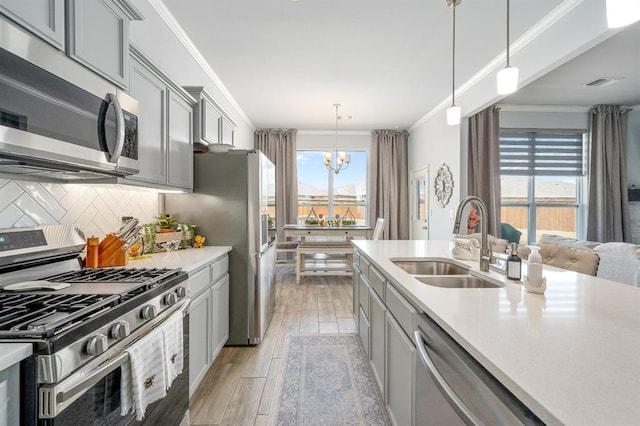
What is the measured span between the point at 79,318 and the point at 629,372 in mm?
1433

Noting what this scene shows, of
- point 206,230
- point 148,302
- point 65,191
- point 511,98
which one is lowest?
point 148,302

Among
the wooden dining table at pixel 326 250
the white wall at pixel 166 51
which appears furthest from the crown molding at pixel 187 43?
the wooden dining table at pixel 326 250

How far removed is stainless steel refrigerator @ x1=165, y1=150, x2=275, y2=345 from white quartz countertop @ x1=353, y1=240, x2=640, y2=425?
168cm

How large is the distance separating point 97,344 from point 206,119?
2.43m

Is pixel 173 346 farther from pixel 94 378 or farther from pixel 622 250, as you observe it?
pixel 622 250

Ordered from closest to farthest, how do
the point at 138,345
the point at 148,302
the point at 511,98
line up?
the point at 138,345 < the point at 148,302 < the point at 511,98

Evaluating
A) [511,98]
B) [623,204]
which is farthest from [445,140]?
[623,204]

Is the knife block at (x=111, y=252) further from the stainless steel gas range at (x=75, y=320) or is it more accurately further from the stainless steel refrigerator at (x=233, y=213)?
the stainless steel refrigerator at (x=233, y=213)

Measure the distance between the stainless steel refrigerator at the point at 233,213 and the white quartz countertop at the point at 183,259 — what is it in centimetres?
18

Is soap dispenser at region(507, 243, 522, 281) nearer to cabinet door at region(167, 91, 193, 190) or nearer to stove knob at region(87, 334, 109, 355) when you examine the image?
stove knob at region(87, 334, 109, 355)

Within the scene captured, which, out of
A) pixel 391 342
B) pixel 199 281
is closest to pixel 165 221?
pixel 199 281

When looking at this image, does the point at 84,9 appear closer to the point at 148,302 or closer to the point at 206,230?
the point at 148,302

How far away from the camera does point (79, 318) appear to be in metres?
0.97

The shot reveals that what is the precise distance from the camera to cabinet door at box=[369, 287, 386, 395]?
189 cm
